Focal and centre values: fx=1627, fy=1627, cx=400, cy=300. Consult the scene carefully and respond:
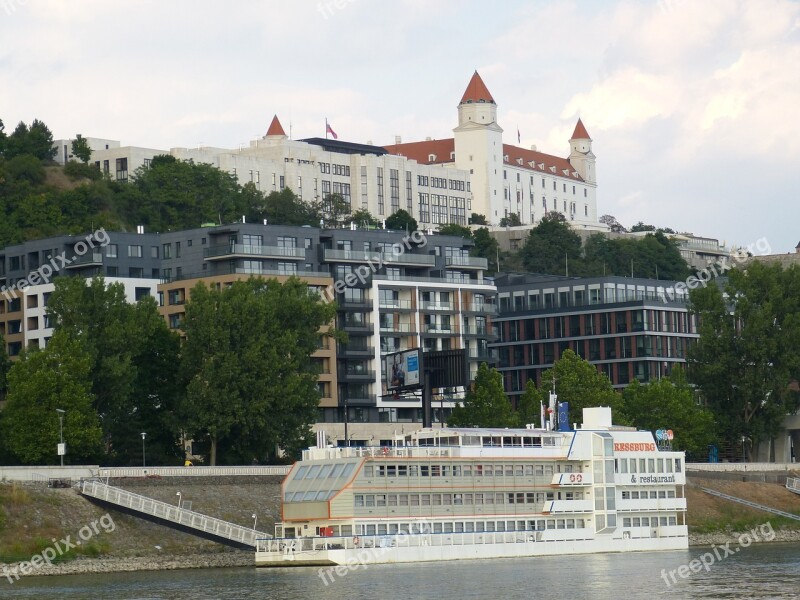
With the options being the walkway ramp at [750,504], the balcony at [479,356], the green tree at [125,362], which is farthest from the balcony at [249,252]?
the walkway ramp at [750,504]

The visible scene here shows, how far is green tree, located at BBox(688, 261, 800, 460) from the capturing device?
472 ft

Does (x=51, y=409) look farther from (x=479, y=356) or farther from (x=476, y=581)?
(x=479, y=356)

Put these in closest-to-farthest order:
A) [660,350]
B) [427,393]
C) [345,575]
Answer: [345,575]
[427,393]
[660,350]

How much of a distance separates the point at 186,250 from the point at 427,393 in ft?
159

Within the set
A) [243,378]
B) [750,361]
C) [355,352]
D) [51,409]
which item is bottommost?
[51,409]

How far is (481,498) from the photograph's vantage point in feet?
314

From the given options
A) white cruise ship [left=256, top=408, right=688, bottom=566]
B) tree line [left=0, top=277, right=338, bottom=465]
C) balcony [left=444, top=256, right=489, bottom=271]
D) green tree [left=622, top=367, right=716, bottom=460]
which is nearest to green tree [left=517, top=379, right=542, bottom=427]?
green tree [left=622, top=367, right=716, bottom=460]

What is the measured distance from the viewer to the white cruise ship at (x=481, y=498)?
9119cm

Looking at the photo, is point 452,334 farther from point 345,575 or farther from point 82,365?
point 345,575

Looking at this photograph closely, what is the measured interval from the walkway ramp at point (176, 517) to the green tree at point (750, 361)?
5759 centimetres

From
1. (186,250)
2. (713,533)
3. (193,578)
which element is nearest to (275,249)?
(186,250)

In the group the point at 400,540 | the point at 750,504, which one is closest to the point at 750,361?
the point at 750,504

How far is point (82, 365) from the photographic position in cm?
11350

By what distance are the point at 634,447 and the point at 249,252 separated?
60210 millimetres
